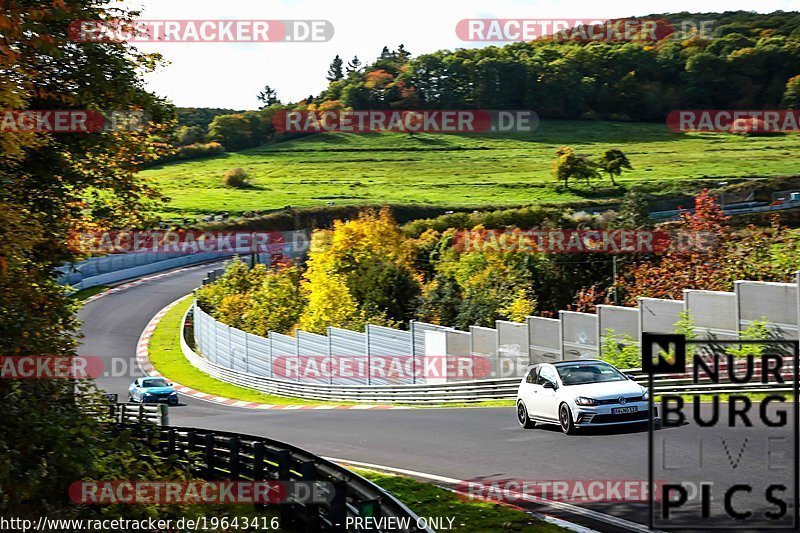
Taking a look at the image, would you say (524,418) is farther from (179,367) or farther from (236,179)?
(236,179)

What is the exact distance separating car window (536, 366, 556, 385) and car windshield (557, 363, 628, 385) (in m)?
0.18

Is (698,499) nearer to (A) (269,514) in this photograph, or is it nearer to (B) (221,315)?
(A) (269,514)

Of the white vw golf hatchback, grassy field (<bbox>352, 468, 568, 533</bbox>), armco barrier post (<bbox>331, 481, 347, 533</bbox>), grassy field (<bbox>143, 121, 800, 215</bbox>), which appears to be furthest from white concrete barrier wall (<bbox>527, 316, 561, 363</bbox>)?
grassy field (<bbox>143, 121, 800, 215</bbox>)

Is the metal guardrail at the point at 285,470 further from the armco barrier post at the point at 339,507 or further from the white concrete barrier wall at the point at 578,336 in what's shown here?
the white concrete barrier wall at the point at 578,336

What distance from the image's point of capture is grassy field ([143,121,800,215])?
341ft

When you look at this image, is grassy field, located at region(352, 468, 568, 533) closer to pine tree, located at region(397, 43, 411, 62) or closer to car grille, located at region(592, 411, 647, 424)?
car grille, located at region(592, 411, 647, 424)

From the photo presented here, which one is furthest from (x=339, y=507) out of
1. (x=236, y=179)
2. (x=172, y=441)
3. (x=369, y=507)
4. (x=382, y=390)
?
(x=236, y=179)

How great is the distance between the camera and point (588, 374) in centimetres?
1777

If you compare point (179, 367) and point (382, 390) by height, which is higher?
point (382, 390)

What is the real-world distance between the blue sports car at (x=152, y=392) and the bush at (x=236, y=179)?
82896mm

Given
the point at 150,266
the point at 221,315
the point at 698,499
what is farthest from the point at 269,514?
the point at 150,266

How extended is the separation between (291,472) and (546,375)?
20.6ft

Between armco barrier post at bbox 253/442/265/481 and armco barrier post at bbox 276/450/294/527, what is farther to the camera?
armco barrier post at bbox 253/442/265/481

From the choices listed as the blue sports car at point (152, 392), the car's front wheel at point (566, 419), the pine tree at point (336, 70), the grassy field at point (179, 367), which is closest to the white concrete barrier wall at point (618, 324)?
the car's front wheel at point (566, 419)
